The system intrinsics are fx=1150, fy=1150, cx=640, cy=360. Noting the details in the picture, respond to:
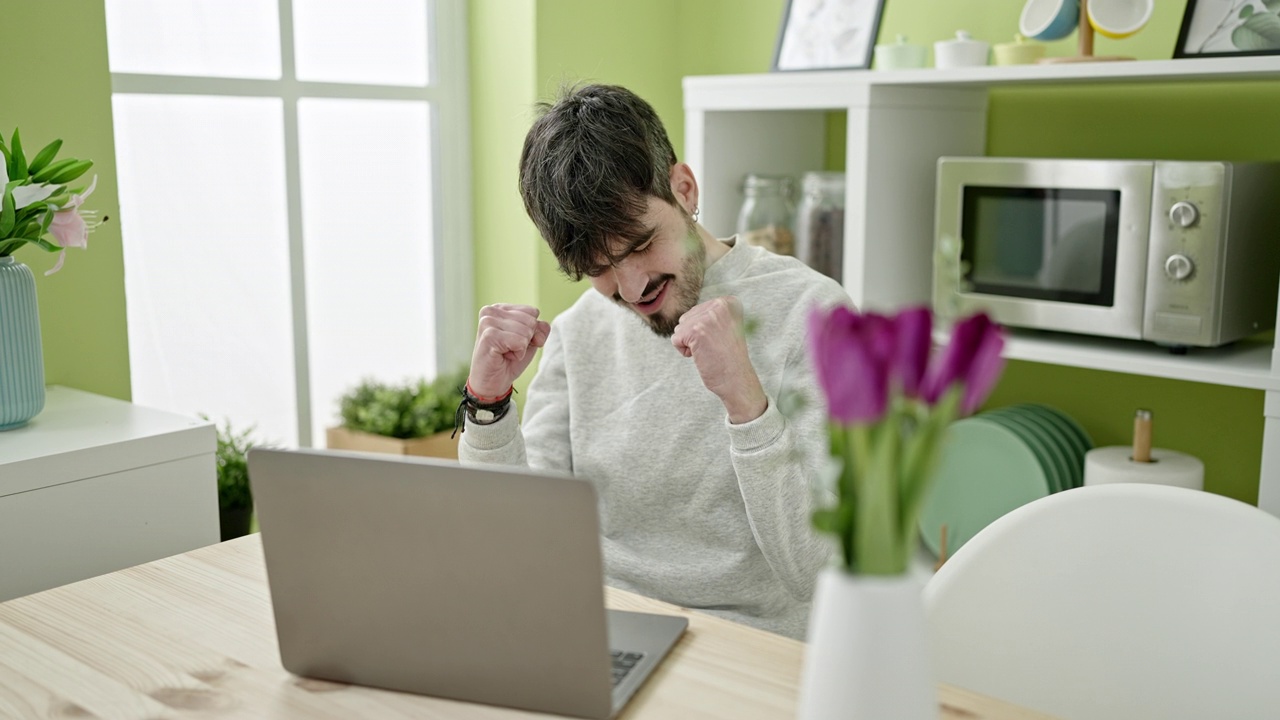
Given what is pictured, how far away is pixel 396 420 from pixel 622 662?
164 cm

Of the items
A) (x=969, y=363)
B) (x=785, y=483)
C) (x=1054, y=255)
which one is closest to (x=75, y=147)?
(x=785, y=483)

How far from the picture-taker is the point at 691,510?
1.45m

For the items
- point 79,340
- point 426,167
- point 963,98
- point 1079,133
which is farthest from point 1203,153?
point 79,340

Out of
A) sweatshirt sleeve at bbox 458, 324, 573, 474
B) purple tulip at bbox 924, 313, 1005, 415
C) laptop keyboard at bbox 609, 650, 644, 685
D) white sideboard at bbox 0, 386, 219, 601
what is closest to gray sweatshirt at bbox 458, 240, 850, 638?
sweatshirt sleeve at bbox 458, 324, 573, 474

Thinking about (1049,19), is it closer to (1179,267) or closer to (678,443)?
(1179,267)

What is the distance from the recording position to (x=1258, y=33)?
1822 mm

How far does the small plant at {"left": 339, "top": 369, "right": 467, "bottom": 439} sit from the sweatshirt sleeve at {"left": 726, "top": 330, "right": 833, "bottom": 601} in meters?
1.36

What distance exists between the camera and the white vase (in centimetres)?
59

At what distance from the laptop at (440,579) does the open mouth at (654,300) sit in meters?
0.56

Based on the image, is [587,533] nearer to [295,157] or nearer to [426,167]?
[295,157]

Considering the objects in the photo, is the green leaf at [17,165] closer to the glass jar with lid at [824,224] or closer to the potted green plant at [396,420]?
the potted green plant at [396,420]

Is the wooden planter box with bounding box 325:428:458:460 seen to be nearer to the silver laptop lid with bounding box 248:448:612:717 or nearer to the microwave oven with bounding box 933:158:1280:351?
the microwave oven with bounding box 933:158:1280:351

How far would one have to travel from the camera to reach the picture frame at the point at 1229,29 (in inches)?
71.1

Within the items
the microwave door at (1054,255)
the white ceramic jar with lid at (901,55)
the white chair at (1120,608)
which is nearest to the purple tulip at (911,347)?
the white chair at (1120,608)
